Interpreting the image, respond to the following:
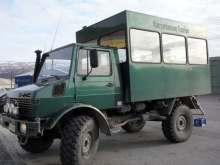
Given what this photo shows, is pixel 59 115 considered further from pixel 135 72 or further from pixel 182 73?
pixel 182 73

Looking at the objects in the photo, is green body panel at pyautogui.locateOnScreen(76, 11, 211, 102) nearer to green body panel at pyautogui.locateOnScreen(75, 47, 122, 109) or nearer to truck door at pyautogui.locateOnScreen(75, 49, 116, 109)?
green body panel at pyautogui.locateOnScreen(75, 47, 122, 109)

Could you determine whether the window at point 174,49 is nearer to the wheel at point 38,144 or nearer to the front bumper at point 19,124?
the wheel at point 38,144

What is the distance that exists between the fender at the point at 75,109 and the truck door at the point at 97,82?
217mm

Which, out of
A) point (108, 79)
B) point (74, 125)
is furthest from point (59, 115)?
point (108, 79)

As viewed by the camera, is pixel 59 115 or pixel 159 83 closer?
pixel 59 115

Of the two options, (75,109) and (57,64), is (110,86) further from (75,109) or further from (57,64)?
(57,64)

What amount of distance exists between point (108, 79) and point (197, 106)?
342 centimetres

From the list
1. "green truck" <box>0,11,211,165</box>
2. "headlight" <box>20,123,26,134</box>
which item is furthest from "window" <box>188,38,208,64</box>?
"headlight" <box>20,123,26,134</box>

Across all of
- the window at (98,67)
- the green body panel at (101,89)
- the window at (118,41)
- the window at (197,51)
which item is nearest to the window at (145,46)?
the window at (118,41)

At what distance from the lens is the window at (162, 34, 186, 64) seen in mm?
6243

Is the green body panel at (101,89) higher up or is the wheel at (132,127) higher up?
the green body panel at (101,89)

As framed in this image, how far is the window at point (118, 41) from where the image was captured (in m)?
5.55

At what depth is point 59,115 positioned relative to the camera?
4.20m

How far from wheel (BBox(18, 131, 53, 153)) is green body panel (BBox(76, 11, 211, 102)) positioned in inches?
82.4
